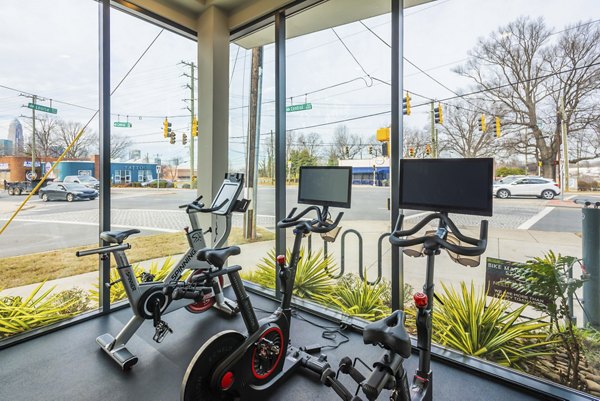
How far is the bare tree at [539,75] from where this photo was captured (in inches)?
81.7

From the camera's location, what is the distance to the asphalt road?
91.0 inches

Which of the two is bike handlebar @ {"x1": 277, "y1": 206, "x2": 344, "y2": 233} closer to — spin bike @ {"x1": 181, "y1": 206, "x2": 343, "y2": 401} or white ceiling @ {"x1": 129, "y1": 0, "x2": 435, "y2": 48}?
spin bike @ {"x1": 181, "y1": 206, "x2": 343, "y2": 401}

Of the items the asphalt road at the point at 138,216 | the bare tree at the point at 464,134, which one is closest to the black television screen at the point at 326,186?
the asphalt road at the point at 138,216

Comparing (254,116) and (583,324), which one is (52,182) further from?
(583,324)

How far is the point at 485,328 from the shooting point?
2373 millimetres

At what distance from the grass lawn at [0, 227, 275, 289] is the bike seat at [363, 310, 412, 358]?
2.72 m

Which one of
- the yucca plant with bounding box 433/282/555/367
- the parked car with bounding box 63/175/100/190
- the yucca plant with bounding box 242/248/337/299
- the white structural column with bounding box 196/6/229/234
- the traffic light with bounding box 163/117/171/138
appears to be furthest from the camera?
the traffic light with bounding box 163/117/171/138

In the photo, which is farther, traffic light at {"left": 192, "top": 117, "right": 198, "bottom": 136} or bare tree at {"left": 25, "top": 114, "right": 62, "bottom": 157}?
traffic light at {"left": 192, "top": 117, "right": 198, "bottom": 136}

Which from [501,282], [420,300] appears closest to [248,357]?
[420,300]

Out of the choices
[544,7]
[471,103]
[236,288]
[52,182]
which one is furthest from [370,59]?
[52,182]

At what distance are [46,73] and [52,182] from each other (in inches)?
41.2

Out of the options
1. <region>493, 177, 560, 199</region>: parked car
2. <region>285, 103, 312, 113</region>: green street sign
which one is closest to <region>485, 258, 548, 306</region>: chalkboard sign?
<region>493, 177, 560, 199</region>: parked car

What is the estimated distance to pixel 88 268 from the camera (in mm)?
3201

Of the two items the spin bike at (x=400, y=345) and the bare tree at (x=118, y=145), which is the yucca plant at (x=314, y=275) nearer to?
the spin bike at (x=400, y=345)
